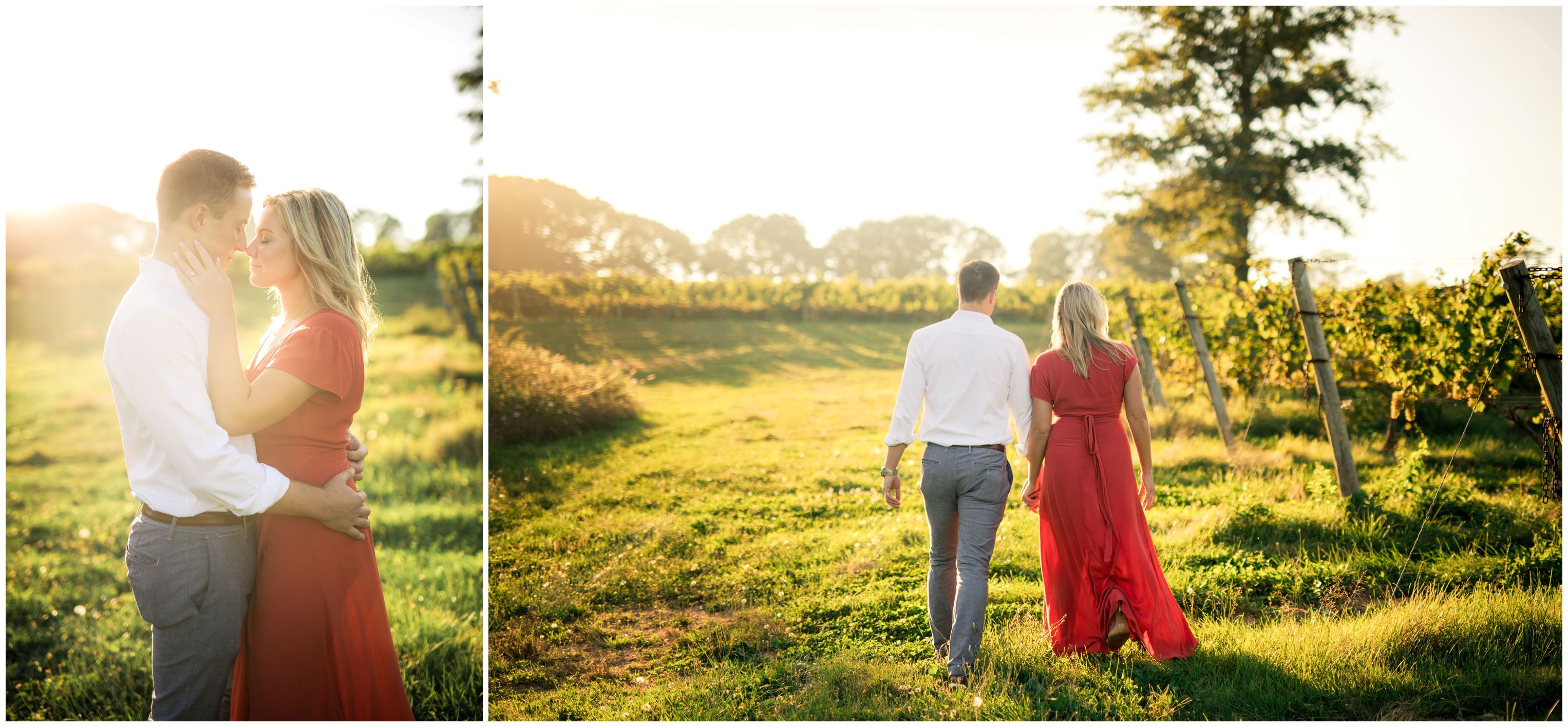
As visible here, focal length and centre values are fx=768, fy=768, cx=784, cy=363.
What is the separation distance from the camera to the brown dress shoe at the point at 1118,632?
10.5 ft

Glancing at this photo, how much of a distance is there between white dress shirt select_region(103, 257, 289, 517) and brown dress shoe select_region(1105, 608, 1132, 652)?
10.1 ft

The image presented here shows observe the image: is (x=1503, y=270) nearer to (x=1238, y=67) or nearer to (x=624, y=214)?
(x=624, y=214)

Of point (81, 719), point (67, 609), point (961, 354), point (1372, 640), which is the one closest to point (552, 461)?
point (67, 609)

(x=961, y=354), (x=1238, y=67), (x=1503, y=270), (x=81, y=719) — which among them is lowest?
(x=81, y=719)

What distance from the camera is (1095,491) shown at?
340 cm

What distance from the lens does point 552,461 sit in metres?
7.80

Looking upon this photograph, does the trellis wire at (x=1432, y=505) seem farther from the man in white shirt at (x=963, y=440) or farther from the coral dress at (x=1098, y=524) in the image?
the man in white shirt at (x=963, y=440)

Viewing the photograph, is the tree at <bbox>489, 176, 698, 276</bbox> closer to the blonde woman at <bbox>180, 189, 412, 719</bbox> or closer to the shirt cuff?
the blonde woman at <bbox>180, 189, 412, 719</bbox>

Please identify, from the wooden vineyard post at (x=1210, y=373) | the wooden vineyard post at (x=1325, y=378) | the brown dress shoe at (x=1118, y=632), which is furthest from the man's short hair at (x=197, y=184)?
the wooden vineyard post at (x=1210, y=373)

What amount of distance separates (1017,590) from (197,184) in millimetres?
4026

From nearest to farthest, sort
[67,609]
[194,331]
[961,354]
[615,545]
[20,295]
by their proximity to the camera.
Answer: [194,331] → [961,354] → [67,609] → [615,545] → [20,295]

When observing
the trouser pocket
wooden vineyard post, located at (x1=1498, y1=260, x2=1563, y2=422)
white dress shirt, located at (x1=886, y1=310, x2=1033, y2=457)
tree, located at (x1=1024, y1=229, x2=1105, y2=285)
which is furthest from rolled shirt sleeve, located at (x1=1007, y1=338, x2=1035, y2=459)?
tree, located at (x1=1024, y1=229, x2=1105, y2=285)

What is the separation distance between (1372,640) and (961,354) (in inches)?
85.6

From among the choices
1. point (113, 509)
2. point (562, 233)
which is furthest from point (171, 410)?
point (562, 233)
